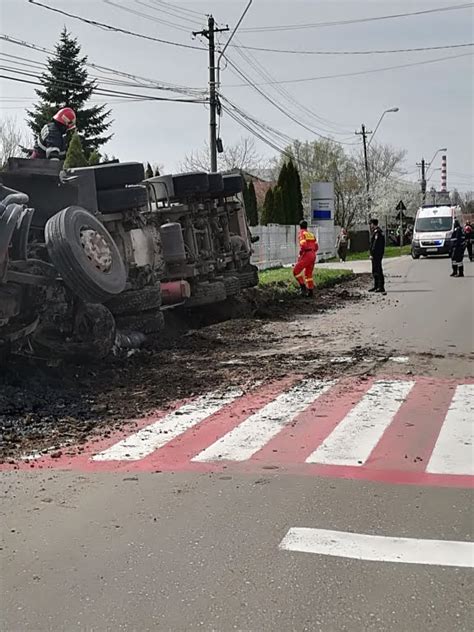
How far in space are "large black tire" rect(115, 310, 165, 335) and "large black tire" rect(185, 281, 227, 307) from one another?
2.04 meters

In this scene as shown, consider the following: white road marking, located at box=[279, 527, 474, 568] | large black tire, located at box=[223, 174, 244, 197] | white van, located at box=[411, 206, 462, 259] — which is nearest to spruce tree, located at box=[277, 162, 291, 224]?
white van, located at box=[411, 206, 462, 259]

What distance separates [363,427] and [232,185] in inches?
319

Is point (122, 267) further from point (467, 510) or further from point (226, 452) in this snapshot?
point (467, 510)

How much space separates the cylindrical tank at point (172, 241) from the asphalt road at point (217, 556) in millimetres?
6558

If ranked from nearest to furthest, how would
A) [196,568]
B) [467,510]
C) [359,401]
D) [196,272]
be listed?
[196,568] → [467,510] → [359,401] → [196,272]

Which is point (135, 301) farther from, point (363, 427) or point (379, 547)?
point (379, 547)

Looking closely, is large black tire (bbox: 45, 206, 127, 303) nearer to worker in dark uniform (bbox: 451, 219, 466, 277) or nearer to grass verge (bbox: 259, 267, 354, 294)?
grass verge (bbox: 259, 267, 354, 294)

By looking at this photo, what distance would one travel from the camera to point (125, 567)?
362cm

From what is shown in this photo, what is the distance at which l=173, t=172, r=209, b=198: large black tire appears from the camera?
1198 centimetres

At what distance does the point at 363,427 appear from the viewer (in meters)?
6.14

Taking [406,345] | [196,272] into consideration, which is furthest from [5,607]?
[196,272]

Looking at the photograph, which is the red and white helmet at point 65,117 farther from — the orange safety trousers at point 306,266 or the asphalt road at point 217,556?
the orange safety trousers at point 306,266

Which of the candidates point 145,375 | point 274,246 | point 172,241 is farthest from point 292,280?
point 145,375

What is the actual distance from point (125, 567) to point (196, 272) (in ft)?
28.2
